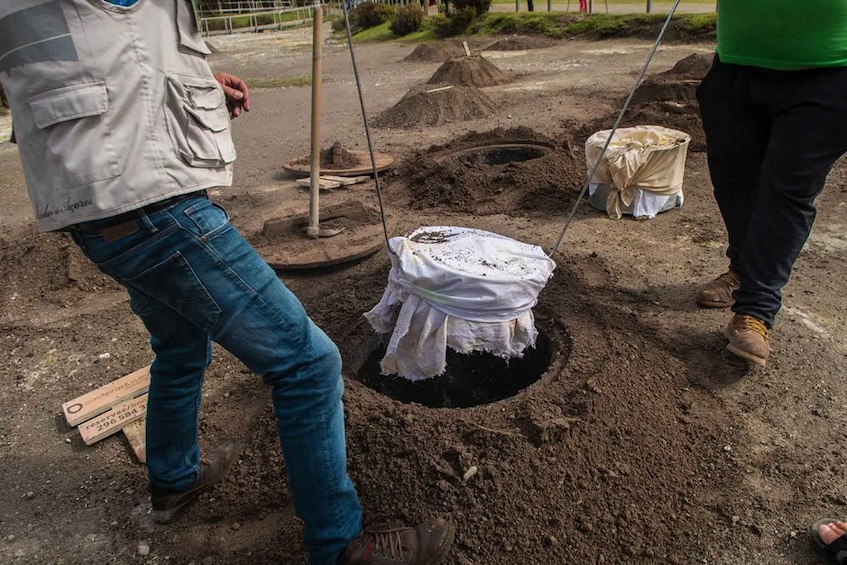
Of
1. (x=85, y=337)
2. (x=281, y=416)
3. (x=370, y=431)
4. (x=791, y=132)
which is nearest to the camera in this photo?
(x=281, y=416)

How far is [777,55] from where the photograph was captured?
256 cm

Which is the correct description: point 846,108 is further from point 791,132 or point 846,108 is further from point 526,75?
point 526,75

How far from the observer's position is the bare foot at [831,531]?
191 centimetres

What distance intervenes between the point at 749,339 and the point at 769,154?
81 centimetres

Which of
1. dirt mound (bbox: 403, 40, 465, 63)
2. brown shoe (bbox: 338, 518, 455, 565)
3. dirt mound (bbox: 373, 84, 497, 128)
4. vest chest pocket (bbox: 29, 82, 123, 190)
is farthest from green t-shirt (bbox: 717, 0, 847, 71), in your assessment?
dirt mound (bbox: 403, 40, 465, 63)

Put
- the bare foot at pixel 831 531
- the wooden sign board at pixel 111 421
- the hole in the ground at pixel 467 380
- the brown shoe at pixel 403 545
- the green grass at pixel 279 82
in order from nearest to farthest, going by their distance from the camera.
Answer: the brown shoe at pixel 403 545, the bare foot at pixel 831 531, the wooden sign board at pixel 111 421, the hole in the ground at pixel 467 380, the green grass at pixel 279 82

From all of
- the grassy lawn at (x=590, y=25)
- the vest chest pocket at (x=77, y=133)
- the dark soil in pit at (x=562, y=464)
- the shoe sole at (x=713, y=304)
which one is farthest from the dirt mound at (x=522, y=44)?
the vest chest pocket at (x=77, y=133)

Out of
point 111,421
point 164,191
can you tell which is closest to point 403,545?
point 164,191

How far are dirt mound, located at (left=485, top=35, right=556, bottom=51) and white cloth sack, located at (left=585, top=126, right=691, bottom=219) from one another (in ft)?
42.7

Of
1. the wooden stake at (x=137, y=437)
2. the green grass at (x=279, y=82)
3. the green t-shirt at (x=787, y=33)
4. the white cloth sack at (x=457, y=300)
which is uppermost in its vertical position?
the green t-shirt at (x=787, y=33)

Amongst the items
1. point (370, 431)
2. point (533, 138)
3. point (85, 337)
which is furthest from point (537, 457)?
point (533, 138)

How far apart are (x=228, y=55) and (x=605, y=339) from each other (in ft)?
75.9

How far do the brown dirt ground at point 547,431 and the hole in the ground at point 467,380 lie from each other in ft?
0.43

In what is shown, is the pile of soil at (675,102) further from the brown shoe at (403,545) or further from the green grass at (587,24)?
the green grass at (587,24)
